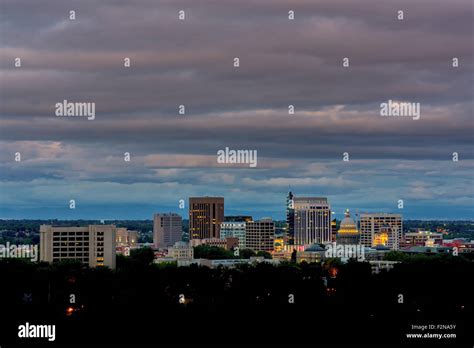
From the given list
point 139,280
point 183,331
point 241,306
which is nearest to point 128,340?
point 183,331

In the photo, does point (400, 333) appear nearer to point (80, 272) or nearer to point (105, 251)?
point (80, 272)

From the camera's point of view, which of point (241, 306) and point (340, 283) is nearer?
point (241, 306)

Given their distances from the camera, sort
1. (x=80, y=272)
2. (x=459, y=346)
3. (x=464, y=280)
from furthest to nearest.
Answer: (x=80, y=272), (x=464, y=280), (x=459, y=346)

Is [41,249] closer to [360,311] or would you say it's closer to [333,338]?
[360,311]

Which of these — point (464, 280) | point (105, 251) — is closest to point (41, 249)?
point (105, 251)

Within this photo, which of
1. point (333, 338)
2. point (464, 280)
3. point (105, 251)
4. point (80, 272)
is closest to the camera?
point (333, 338)

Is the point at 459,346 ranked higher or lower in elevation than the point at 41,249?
lower
